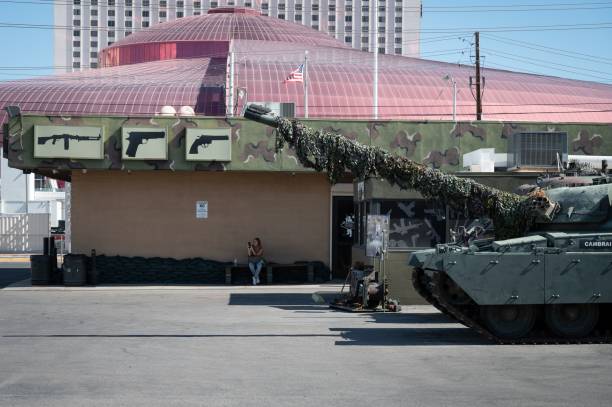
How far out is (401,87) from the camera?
58750 mm

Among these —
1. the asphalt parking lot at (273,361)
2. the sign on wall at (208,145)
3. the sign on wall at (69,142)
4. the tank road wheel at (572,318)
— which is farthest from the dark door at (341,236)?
the tank road wheel at (572,318)

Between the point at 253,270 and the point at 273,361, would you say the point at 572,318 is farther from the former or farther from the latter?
the point at 253,270

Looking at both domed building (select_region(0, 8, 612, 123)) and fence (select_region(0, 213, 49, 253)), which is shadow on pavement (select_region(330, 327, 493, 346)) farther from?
domed building (select_region(0, 8, 612, 123))

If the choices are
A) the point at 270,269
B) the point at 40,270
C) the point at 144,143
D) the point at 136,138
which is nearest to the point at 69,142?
the point at 136,138

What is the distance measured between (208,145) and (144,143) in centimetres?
176

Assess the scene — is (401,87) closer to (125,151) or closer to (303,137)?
(125,151)

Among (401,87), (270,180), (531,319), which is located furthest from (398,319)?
(401,87)

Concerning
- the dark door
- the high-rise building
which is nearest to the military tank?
the dark door

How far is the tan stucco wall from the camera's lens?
26391mm

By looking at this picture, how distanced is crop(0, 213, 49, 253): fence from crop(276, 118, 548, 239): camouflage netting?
3161 cm

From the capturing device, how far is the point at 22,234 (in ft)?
150

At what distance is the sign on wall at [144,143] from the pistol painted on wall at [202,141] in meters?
0.75

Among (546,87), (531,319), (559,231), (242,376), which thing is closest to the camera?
(242,376)

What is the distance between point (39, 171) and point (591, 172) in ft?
54.3
